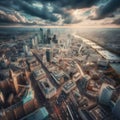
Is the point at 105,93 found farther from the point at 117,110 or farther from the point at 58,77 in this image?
the point at 58,77

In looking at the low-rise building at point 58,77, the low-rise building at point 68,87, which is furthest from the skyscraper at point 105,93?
the low-rise building at point 58,77

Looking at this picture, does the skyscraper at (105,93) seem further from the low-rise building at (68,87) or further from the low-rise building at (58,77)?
the low-rise building at (58,77)

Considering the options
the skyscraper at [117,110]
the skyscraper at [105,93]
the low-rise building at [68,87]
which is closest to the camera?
the skyscraper at [117,110]

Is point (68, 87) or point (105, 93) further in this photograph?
point (68, 87)

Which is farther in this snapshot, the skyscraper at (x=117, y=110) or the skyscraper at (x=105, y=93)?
the skyscraper at (x=105, y=93)

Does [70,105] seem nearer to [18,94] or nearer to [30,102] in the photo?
[30,102]

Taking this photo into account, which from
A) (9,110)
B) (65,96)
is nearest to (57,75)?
(65,96)

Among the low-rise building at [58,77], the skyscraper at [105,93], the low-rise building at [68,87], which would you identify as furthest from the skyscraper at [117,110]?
the low-rise building at [58,77]

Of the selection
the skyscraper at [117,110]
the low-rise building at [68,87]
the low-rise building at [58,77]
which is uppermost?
the skyscraper at [117,110]

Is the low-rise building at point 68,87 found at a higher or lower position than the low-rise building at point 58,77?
higher

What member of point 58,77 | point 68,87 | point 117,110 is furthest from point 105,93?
point 58,77

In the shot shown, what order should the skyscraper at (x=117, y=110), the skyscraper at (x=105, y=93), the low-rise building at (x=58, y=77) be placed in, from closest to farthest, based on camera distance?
the skyscraper at (x=117, y=110) < the skyscraper at (x=105, y=93) < the low-rise building at (x=58, y=77)
